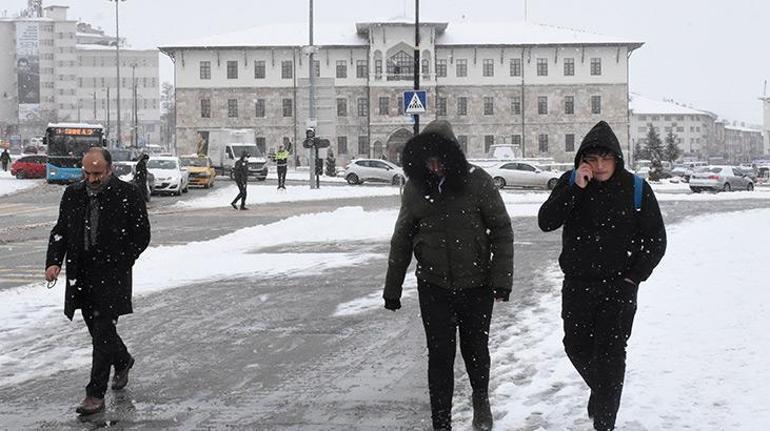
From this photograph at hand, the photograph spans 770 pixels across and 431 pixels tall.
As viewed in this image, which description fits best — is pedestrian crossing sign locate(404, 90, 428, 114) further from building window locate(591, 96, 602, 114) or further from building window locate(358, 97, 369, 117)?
building window locate(591, 96, 602, 114)

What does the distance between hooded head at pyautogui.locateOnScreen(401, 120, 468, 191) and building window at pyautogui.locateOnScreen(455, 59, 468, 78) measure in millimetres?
79789

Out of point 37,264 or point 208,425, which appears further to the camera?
point 37,264

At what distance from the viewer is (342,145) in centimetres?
8350

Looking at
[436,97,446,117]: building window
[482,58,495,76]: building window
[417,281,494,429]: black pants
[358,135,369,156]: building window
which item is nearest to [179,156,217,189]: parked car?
[417,281,494,429]: black pants

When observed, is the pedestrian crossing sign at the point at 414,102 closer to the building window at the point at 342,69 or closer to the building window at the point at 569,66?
the building window at the point at 342,69

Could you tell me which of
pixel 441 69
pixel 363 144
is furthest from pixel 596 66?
pixel 363 144

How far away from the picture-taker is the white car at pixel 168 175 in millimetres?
36156

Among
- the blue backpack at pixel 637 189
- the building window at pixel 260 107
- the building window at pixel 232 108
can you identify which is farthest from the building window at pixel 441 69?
the blue backpack at pixel 637 189

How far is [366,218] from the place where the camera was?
75.3ft

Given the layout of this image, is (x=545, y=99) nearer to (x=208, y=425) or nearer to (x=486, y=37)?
(x=486, y=37)

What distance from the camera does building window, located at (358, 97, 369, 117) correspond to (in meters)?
83.6

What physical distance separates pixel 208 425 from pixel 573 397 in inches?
86.5

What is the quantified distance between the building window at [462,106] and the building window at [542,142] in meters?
6.66

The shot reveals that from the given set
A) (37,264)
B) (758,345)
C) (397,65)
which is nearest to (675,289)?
(758,345)
